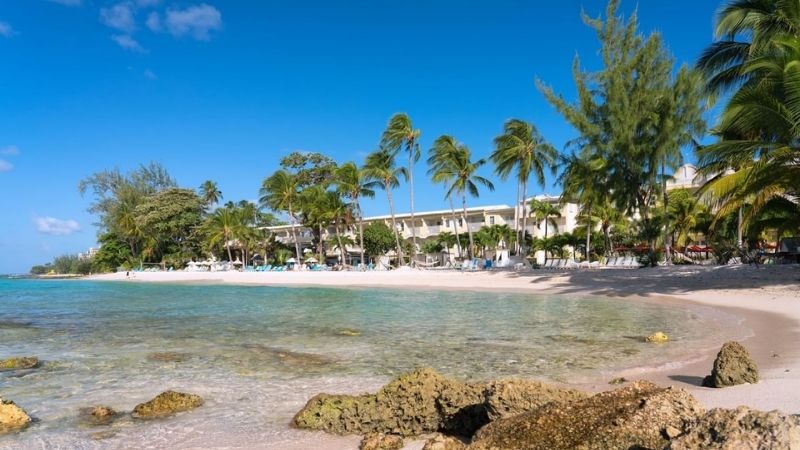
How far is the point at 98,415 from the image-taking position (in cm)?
579

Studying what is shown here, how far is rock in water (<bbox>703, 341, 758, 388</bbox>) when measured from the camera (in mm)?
5500

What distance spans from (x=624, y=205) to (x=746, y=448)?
94.7 feet

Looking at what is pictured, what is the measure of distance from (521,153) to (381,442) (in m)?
36.2

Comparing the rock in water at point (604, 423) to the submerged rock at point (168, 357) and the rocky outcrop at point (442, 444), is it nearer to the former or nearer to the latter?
the rocky outcrop at point (442, 444)

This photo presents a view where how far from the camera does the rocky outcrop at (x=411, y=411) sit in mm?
4723

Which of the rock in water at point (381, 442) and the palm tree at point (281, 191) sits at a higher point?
the palm tree at point (281, 191)

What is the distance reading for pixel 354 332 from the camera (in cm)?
1216

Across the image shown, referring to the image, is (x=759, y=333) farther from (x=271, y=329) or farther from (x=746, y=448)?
(x=271, y=329)

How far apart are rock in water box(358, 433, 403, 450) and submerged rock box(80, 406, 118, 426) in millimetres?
3126

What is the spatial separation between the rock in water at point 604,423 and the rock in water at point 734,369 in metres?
2.74

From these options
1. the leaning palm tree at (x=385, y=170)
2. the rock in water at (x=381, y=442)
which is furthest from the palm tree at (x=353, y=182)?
the rock in water at (x=381, y=442)

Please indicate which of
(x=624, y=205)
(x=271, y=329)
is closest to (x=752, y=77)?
(x=624, y=205)

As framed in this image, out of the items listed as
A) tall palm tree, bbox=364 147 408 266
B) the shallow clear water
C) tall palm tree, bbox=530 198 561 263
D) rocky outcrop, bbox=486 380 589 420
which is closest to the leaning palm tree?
tall palm tree, bbox=364 147 408 266

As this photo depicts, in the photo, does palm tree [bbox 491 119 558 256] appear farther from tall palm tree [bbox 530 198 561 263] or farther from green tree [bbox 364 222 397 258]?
green tree [bbox 364 222 397 258]
